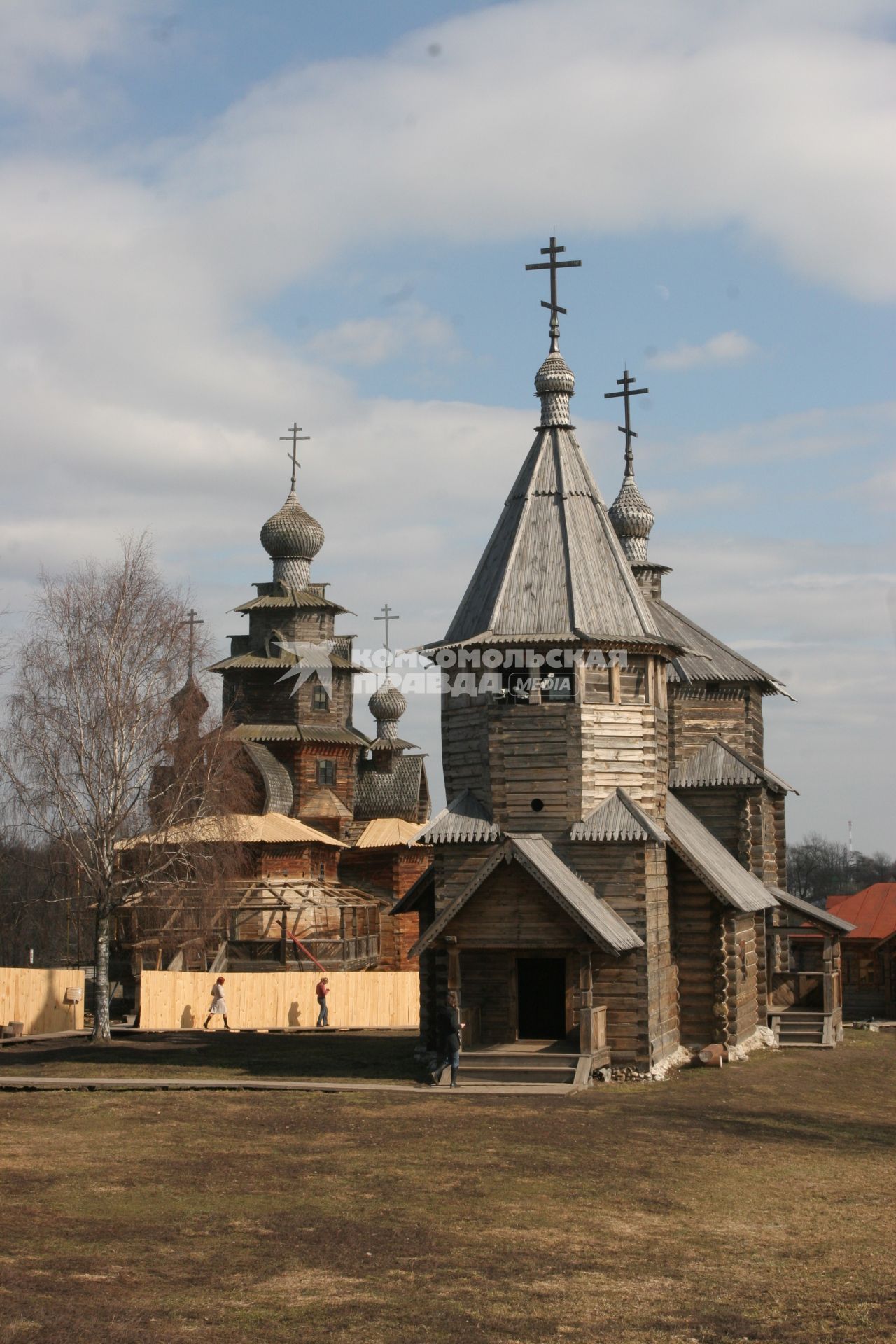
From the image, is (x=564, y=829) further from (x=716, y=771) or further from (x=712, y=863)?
(x=716, y=771)

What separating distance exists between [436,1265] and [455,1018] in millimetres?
10175

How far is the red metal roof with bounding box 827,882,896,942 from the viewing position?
44.6m

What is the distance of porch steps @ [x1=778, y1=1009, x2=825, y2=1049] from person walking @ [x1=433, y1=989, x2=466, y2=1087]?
1059 centimetres

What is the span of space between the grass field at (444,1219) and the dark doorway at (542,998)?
4655mm

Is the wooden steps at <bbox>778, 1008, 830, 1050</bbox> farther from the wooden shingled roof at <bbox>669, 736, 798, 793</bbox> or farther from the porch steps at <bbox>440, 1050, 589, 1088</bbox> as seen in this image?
the porch steps at <bbox>440, 1050, 589, 1088</bbox>

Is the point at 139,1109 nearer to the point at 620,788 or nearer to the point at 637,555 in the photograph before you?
the point at 620,788

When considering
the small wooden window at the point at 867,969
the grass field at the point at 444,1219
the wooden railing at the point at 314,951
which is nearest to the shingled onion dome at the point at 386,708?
the wooden railing at the point at 314,951

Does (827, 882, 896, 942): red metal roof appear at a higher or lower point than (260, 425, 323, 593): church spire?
lower

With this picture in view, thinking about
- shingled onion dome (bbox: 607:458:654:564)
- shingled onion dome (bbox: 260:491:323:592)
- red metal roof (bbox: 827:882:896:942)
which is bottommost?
red metal roof (bbox: 827:882:896:942)

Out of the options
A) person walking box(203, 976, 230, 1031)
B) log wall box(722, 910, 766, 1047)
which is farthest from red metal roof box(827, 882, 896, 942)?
person walking box(203, 976, 230, 1031)

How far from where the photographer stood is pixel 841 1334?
994 centimetres

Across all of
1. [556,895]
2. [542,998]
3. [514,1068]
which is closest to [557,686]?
[556,895]

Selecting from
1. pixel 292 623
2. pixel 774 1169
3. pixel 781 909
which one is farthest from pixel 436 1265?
pixel 292 623

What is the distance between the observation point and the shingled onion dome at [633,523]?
35.5 metres
